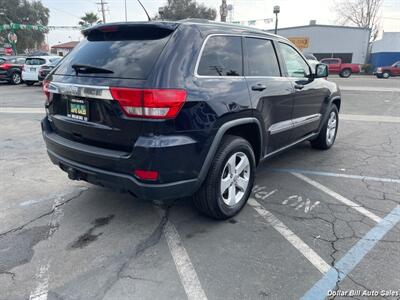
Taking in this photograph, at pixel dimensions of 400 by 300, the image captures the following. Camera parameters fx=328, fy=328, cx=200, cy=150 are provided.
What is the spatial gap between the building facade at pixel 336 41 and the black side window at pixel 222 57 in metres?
38.1

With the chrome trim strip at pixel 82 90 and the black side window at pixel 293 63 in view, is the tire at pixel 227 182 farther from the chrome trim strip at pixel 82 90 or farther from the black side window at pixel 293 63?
the black side window at pixel 293 63

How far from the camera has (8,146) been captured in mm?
6199

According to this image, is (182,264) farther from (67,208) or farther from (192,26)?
(192,26)

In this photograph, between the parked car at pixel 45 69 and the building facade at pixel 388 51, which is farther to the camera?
the building facade at pixel 388 51

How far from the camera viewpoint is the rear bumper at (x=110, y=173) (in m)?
2.73

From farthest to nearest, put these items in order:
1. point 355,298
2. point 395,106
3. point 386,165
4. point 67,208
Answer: point 395,106
point 386,165
point 67,208
point 355,298

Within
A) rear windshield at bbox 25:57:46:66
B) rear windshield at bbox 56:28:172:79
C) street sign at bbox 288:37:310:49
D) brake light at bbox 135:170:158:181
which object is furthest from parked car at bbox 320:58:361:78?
brake light at bbox 135:170:158:181

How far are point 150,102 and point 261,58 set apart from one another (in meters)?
1.84

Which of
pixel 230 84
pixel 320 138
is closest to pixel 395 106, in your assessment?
pixel 320 138

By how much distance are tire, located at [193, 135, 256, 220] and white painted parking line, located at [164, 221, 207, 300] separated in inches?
15.0

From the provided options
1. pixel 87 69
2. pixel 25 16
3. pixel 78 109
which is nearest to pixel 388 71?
pixel 87 69

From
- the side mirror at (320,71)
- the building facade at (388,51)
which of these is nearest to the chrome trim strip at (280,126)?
the side mirror at (320,71)

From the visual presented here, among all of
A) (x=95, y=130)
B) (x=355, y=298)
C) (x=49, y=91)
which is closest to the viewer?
(x=355, y=298)

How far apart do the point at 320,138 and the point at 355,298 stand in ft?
12.6
